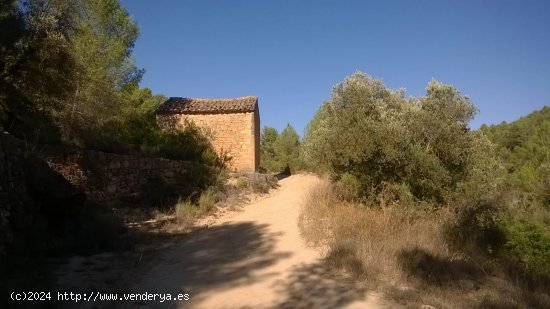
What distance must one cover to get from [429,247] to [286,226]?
149 inches

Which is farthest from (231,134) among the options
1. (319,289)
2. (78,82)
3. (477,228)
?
(319,289)

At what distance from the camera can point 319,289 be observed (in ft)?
17.7

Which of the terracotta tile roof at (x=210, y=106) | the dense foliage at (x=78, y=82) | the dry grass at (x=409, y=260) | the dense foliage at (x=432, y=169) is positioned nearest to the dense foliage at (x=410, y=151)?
the dense foliage at (x=432, y=169)

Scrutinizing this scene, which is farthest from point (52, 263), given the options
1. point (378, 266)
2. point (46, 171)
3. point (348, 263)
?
point (378, 266)

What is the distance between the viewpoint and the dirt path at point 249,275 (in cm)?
498

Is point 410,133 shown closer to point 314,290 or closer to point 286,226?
point 286,226

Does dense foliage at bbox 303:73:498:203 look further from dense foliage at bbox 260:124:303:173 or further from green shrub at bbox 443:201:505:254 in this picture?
dense foliage at bbox 260:124:303:173

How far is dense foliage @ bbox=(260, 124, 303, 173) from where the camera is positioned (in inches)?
1224

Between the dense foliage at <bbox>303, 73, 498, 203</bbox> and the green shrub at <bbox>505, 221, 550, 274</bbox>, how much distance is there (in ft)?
5.09

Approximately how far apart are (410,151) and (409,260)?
3605 mm

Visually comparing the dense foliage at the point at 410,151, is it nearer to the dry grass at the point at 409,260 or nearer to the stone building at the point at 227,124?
the dry grass at the point at 409,260

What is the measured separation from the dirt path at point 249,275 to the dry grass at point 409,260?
1.38 feet

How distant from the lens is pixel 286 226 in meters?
9.70

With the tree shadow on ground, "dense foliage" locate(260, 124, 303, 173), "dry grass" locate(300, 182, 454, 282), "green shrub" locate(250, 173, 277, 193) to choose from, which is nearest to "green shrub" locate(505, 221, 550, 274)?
"dry grass" locate(300, 182, 454, 282)
